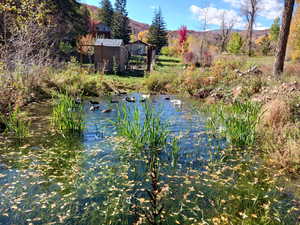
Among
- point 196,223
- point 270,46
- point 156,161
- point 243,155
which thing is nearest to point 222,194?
point 196,223

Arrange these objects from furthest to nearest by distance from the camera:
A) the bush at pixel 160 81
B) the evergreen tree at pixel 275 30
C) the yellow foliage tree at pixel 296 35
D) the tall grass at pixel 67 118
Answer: the evergreen tree at pixel 275 30 < the yellow foliage tree at pixel 296 35 < the bush at pixel 160 81 < the tall grass at pixel 67 118

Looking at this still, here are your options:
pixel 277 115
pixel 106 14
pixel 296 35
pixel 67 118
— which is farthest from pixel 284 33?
pixel 106 14

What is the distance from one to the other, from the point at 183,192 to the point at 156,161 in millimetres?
916

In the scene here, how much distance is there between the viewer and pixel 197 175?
144 inches

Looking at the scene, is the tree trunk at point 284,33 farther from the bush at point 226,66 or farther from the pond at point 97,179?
the pond at point 97,179

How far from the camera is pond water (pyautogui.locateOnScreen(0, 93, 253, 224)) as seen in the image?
8.89 feet

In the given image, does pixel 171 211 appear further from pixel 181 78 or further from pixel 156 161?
pixel 181 78

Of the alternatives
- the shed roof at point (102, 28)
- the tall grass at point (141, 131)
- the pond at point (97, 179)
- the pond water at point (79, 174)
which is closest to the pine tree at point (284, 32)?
the pond water at point (79, 174)

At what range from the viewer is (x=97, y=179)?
346 cm

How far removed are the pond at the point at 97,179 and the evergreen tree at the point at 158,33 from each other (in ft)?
122

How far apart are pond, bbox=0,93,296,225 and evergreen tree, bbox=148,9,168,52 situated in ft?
122

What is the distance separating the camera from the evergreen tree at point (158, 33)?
41.2 metres

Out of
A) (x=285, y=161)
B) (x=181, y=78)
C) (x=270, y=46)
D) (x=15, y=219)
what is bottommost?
(x=15, y=219)

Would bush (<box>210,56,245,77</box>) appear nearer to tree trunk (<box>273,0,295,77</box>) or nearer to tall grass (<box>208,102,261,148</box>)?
tree trunk (<box>273,0,295,77</box>)
